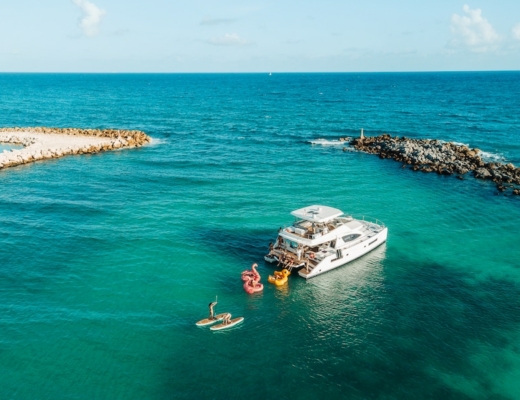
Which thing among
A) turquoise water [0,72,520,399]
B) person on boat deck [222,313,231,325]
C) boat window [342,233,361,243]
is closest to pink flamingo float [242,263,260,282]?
turquoise water [0,72,520,399]

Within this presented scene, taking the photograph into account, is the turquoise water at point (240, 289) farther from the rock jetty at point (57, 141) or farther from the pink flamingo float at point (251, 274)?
the rock jetty at point (57, 141)

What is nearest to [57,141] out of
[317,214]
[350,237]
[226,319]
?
[317,214]

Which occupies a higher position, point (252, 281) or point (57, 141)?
point (57, 141)

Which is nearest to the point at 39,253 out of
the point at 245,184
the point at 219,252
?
the point at 219,252

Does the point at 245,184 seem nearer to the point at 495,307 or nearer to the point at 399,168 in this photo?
the point at 399,168

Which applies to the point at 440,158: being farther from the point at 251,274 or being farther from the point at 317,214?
the point at 251,274

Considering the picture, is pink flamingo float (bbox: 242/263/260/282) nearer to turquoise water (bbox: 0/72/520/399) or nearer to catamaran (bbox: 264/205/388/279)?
turquoise water (bbox: 0/72/520/399)

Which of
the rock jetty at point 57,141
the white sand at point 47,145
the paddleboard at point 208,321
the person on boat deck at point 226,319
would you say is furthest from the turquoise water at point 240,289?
the rock jetty at point 57,141
